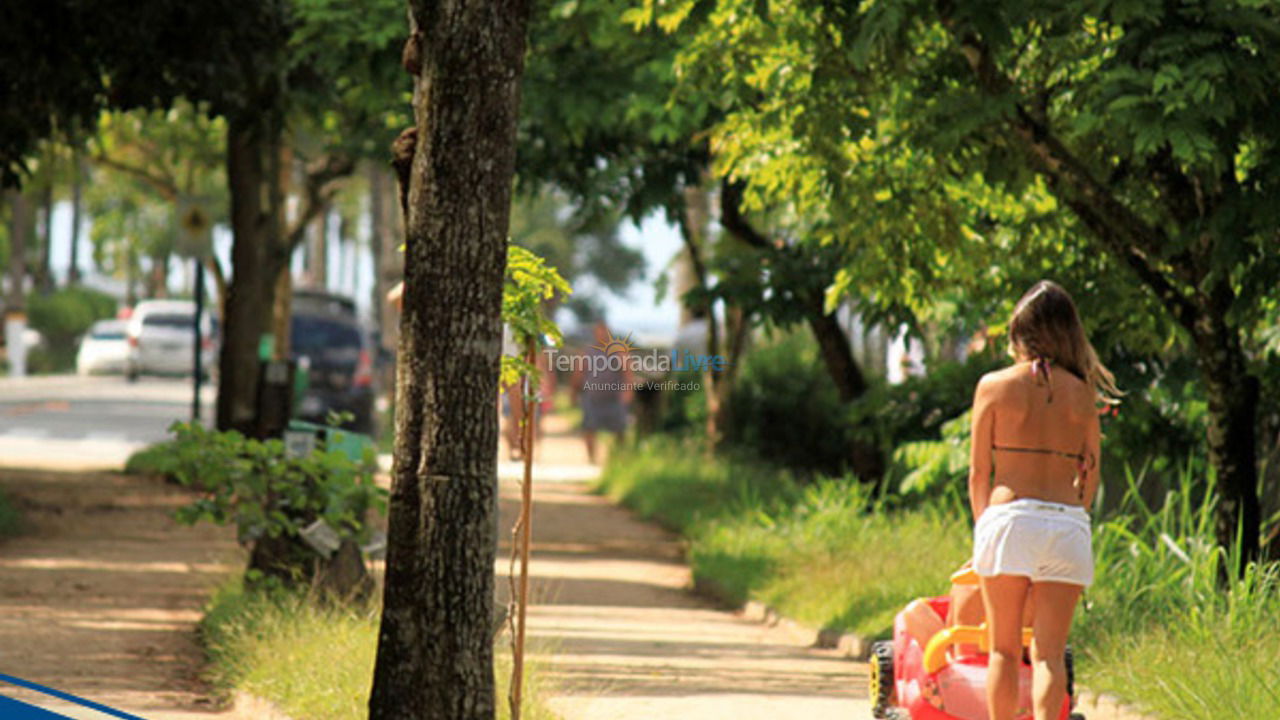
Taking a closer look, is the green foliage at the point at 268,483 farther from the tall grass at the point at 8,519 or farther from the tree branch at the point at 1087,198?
the tall grass at the point at 8,519

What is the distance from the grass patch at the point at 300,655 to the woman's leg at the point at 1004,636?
1.97 m

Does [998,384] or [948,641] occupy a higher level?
[998,384]

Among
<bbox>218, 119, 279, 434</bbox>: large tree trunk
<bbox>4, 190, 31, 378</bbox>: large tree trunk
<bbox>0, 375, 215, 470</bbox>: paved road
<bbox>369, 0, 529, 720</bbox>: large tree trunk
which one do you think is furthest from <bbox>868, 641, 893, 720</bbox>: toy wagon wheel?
<bbox>4, 190, 31, 378</bbox>: large tree trunk

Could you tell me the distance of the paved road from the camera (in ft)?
81.1

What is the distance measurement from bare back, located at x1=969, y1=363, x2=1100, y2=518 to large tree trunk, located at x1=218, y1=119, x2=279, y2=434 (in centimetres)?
1481

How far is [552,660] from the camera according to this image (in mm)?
9469

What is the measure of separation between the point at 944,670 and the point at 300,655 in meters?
3.35

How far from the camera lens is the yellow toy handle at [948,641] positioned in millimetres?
7004

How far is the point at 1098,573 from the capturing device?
11.1 m

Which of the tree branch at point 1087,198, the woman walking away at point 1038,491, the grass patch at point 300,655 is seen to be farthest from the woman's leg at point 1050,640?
the tree branch at point 1087,198

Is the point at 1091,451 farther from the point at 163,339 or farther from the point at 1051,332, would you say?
the point at 163,339

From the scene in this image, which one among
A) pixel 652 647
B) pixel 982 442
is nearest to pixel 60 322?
pixel 652 647

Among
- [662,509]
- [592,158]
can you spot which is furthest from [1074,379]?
[662,509]

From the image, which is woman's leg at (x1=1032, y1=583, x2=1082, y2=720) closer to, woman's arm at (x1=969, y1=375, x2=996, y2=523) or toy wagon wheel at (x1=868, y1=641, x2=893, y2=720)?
woman's arm at (x1=969, y1=375, x2=996, y2=523)
